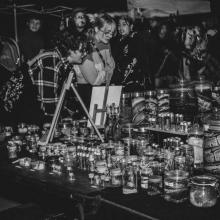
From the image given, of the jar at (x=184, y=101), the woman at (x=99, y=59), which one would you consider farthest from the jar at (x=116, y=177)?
the woman at (x=99, y=59)

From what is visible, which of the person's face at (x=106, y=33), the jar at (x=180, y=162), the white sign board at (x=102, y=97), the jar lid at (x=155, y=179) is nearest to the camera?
the jar lid at (x=155, y=179)

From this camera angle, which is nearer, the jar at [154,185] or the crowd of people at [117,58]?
the jar at [154,185]

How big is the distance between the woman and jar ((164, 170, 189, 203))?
403 centimetres

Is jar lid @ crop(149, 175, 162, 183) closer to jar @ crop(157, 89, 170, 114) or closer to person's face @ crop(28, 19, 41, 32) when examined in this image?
jar @ crop(157, 89, 170, 114)

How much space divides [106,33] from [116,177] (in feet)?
14.2

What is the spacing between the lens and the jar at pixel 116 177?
1964 mm

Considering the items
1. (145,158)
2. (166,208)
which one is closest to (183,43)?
(145,158)

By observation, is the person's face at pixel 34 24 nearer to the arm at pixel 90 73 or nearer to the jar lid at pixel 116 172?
the arm at pixel 90 73

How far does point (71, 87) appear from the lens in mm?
2957

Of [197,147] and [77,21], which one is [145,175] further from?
[77,21]

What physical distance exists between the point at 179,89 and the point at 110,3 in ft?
8.51

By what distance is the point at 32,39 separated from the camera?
→ 5.86 m

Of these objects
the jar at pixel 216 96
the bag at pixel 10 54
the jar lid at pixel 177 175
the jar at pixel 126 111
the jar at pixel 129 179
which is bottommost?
the jar at pixel 129 179

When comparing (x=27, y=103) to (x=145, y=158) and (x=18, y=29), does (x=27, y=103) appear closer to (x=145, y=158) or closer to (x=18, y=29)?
(x=18, y=29)
